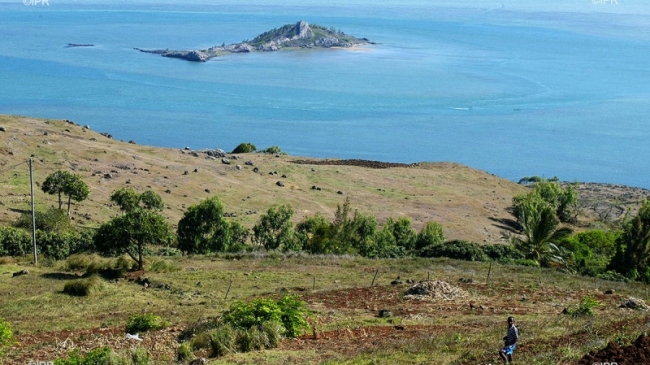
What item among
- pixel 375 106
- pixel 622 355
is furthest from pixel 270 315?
pixel 375 106

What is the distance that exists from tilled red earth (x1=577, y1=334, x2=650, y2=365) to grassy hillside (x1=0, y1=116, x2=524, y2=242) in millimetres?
40433

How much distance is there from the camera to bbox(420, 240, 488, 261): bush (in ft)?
130

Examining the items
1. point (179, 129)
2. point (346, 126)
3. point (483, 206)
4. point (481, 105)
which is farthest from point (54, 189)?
point (481, 105)

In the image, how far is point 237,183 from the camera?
6931 centimetres

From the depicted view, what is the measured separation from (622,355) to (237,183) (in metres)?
56.7

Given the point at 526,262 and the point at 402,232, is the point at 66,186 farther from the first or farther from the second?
the point at 526,262

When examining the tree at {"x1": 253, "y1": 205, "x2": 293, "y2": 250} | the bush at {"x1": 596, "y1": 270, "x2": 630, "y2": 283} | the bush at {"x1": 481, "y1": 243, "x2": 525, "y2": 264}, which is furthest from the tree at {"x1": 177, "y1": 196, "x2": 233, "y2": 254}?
the bush at {"x1": 596, "y1": 270, "x2": 630, "y2": 283}

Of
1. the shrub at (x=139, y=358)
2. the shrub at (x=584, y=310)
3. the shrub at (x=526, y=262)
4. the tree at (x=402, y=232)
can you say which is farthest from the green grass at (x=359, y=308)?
the tree at (x=402, y=232)

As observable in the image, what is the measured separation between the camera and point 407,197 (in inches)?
2904

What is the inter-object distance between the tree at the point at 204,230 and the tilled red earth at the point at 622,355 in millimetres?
31919

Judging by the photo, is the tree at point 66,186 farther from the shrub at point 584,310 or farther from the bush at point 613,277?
the shrub at point 584,310

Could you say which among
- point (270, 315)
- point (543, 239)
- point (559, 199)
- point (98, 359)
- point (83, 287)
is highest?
point (98, 359)

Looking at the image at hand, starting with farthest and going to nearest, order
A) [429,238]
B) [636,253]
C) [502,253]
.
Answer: [429,238], [502,253], [636,253]

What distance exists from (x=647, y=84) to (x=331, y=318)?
165 m
